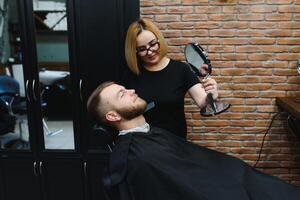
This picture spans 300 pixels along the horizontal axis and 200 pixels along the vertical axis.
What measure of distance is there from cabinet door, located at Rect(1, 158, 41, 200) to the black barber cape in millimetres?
1322

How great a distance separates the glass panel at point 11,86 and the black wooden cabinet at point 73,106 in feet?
0.14

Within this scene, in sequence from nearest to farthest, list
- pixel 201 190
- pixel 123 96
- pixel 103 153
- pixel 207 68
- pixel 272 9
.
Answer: pixel 201 190
pixel 123 96
pixel 207 68
pixel 272 9
pixel 103 153

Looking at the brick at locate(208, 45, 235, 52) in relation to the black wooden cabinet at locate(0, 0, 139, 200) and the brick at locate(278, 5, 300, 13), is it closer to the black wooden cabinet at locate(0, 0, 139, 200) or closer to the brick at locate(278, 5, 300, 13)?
the brick at locate(278, 5, 300, 13)

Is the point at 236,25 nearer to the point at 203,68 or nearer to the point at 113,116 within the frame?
the point at 203,68

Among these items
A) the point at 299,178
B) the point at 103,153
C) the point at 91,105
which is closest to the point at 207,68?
the point at 91,105

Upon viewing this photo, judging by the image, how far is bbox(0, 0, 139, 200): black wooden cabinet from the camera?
2129 millimetres

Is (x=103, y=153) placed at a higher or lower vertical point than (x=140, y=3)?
lower

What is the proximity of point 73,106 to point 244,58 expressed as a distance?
4.01 ft

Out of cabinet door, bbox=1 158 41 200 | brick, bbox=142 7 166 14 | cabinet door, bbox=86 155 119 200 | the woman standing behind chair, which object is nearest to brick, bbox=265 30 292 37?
brick, bbox=142 7 166 14

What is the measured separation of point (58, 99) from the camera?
2291mm

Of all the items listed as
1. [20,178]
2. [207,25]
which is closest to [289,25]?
[207,25]

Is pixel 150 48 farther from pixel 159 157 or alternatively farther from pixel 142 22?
pixel 159 157

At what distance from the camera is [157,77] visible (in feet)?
5.57

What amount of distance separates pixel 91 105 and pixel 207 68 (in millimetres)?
539
